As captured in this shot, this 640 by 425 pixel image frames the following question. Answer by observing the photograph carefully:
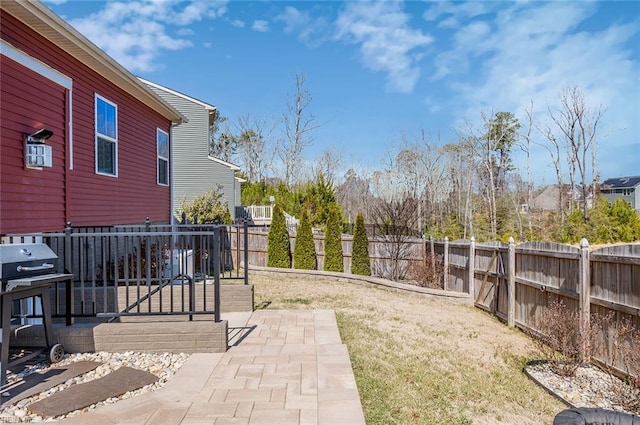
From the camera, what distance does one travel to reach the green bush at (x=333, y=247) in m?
12.7

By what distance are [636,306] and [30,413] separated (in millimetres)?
5778

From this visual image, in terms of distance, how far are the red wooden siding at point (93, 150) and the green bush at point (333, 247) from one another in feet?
16.1

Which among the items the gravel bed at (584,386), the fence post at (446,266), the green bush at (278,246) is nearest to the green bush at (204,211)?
the green bush at (278,246)

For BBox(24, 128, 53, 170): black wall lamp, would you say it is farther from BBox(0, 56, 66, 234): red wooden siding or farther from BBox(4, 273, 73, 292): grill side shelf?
BBox(4, 273, 73, 292): grill side shelf

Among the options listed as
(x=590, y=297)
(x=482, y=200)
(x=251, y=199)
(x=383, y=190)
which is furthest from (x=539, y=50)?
(x=251, y=199)

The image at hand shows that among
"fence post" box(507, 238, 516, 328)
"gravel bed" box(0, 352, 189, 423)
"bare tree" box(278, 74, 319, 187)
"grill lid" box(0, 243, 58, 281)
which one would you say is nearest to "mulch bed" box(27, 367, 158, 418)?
"gravel bed" box(0, 352, 189, 423)

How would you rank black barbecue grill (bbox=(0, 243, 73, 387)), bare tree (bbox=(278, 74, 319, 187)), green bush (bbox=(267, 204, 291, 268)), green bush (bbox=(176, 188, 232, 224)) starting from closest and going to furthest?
black barbecue grill (bbox=(0, 243, 73, 387)), green bush (bbox=(267, 204, 291, 268)), green bush (bbox=(176, 188, 232, 224)), bare tree (bbox=(278, 74, 319, 187))

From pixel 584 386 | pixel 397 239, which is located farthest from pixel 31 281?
pixel 397 239

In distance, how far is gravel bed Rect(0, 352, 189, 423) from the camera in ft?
9.74

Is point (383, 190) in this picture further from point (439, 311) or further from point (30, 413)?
point (30, 413)

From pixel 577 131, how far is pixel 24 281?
23628 mm

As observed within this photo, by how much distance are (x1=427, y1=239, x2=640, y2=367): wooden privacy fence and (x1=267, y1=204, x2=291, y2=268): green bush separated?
5.01 metres

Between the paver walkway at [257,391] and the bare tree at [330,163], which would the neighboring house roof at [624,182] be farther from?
the paver walkway at [257,391]

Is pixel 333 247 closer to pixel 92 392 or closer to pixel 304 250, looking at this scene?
pixel 304 250
